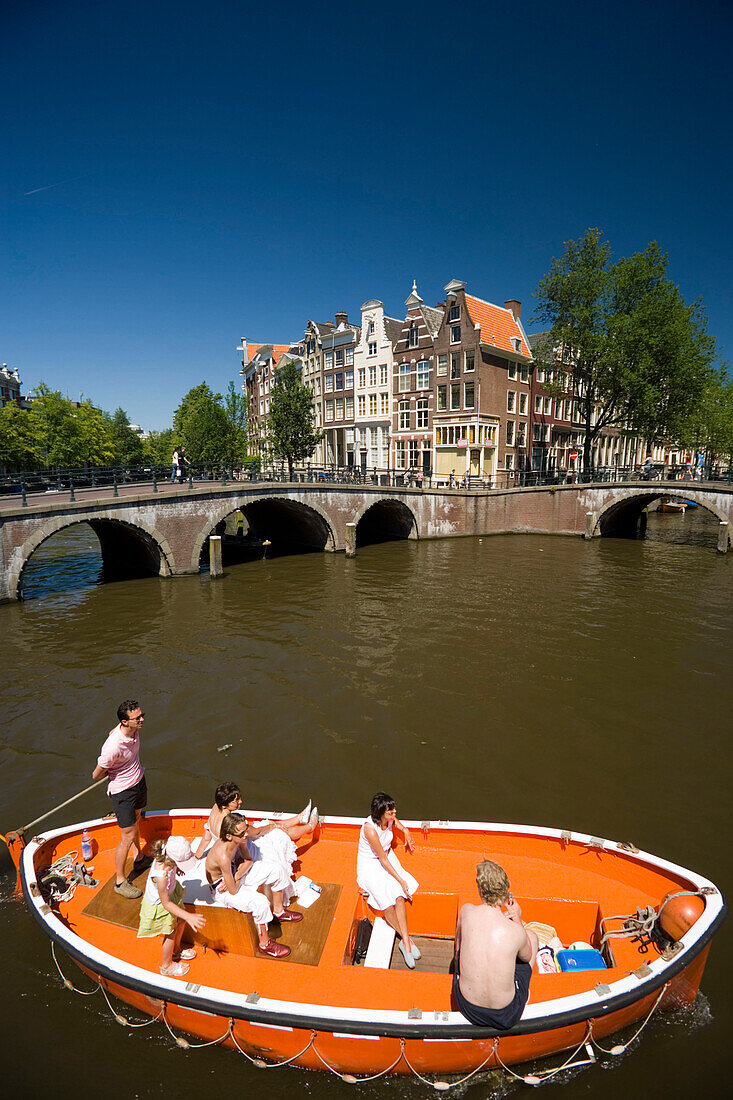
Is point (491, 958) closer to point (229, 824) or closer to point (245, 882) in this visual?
point (245, 882)

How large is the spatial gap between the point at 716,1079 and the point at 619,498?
35000mm

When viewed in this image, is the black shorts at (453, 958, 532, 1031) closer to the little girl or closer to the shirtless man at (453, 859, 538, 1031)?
the shirtless man at (453, 859, 538, 1031)

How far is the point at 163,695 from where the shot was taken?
12258mm

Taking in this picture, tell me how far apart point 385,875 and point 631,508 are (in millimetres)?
40934

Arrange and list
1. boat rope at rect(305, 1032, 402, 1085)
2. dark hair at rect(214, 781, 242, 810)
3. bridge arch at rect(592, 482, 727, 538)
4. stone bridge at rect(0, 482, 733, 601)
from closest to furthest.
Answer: boat rope at rect(305, 1032, 402, 1085) → dark hair at rect(214, 781, 242, 810) → stone bridge at rect(0, 482, 733, 601) → bridge arch at rect(592, 482, 727, 538)

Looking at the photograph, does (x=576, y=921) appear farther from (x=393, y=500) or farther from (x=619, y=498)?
(x=619, y=498)

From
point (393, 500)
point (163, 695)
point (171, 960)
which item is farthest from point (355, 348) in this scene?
point (171, 960)

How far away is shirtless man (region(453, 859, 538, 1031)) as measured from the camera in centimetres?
394

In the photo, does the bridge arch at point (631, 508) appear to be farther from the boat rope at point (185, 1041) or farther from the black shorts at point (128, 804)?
the boat rope at point (185, 1041)

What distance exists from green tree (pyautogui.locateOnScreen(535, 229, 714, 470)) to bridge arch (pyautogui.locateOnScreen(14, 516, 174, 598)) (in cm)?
3155

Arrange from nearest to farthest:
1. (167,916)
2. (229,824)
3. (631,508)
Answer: (167,916)
(229,824)
(631,508)

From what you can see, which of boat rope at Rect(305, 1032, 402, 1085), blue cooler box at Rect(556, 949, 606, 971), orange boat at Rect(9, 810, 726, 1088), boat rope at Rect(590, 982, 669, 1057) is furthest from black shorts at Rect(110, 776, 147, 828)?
boat rope at Rect(590, 982, 669, 1057)

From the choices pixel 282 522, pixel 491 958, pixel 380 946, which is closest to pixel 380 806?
pixel 380 946

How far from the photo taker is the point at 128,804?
232 inches
